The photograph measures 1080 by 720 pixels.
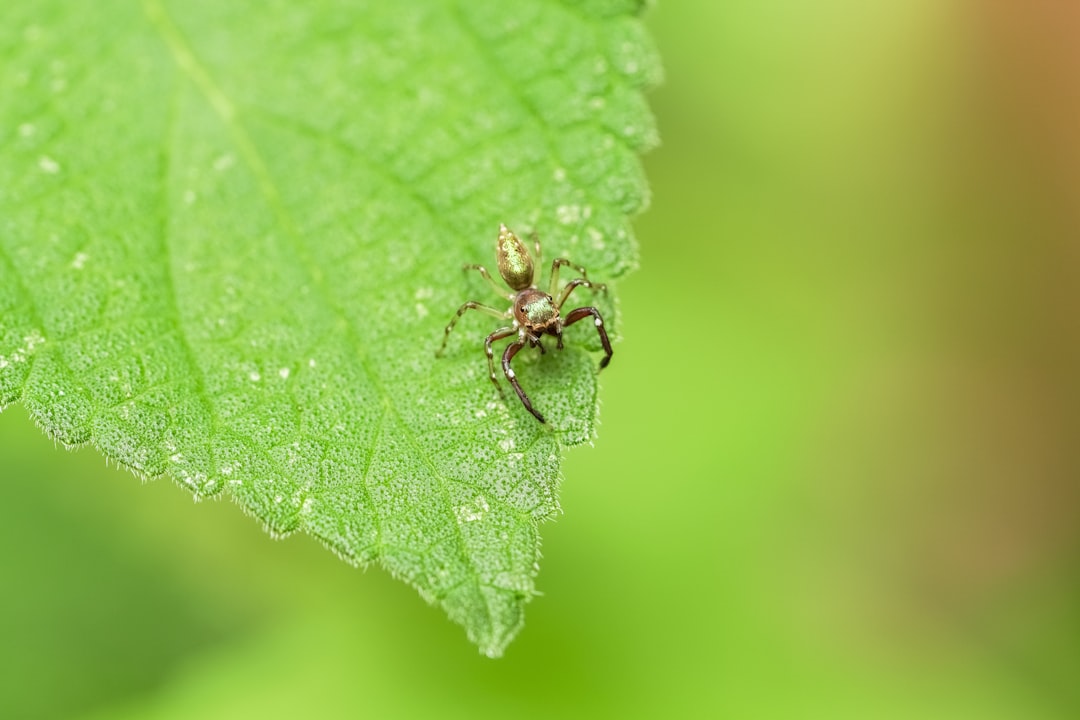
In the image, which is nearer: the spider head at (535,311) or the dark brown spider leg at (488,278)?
the dark brown spider leg at (488,278)

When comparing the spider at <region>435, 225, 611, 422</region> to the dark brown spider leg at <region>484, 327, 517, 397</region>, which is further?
the spider at <region>435, 225, 611, 422</region>

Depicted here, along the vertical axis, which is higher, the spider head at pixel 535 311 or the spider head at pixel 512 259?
the spider head at pixel 512 259

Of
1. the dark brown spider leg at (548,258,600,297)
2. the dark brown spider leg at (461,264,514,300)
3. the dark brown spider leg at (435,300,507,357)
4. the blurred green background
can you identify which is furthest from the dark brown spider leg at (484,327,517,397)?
the blurred green background

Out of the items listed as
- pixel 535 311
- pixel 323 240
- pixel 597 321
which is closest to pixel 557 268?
pixel 535 311

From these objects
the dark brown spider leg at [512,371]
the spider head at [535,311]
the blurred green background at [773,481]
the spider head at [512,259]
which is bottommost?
the blurred green background at [773,481]

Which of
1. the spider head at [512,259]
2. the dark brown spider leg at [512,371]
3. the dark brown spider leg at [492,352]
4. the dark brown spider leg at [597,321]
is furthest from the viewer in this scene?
the spider head at [512,259]

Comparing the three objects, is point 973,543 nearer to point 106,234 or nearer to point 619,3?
point 619,3

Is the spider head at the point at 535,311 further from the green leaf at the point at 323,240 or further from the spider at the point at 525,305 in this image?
the green leaf at the point at 323,240

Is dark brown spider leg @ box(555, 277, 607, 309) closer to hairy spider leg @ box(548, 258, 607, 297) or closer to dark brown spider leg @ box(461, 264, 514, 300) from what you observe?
hairy spider leg @ box(548, 258, 607, 297)

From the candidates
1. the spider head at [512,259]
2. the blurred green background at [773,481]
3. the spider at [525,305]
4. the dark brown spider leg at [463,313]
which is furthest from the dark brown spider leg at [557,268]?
the blurred green background at [773,481]

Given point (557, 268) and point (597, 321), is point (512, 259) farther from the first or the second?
point (597, 321)
